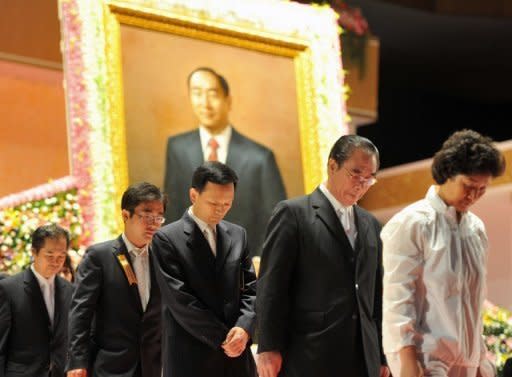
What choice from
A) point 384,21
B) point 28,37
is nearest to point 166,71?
point 28,37

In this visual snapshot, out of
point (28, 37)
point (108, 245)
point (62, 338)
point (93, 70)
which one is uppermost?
point (28, 37)

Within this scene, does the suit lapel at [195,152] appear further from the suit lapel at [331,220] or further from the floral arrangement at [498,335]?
the suit lapel at [331,220]

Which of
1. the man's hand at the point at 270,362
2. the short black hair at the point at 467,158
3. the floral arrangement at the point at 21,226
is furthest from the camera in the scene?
the floral arrangement at the point at 21,226

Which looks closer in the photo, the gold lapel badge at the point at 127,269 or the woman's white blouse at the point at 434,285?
the woman's white blouse at the point at 434,285

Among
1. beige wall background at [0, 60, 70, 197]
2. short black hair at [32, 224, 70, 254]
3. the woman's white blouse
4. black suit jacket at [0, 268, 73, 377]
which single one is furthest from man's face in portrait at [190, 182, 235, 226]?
beige wall background at [0, 60, 70, 197]

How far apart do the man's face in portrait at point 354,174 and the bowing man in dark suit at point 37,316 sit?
287cm

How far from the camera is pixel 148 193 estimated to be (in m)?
6.03

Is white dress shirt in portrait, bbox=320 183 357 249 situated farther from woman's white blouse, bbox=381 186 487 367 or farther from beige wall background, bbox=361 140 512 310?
beige wall background, bbox=361 140 512 310

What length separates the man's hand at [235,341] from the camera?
17.6ft

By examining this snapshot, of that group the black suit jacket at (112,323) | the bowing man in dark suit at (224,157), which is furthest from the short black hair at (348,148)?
the bowing man in dark suit at (224,157)

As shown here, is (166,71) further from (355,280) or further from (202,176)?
(355,280)

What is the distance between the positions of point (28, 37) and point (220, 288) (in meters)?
8.29

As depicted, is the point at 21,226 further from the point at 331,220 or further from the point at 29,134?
the point at 331,220

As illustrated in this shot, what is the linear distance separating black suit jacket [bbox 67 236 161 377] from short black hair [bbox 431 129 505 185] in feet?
6.78
